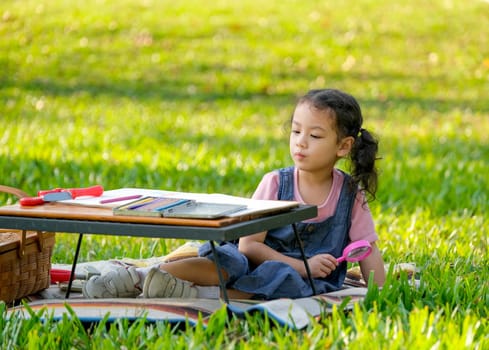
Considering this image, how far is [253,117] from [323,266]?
6.60m

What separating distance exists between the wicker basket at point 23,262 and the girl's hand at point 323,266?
3.69ft

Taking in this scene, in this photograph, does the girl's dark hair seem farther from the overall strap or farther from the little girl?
the overall strap

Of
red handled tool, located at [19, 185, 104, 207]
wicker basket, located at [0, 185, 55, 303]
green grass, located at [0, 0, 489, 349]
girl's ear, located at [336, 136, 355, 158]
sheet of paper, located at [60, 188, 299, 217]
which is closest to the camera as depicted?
green grass, located at [0, 0, 489, 349]

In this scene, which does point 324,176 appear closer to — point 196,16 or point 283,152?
point 283,152

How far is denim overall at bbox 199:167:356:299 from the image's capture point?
4250mm

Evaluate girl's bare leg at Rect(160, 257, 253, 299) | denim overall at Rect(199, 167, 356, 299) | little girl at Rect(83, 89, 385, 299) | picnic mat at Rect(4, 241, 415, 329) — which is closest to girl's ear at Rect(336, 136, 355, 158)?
little girl at Rect(83, 89, 385, 299)

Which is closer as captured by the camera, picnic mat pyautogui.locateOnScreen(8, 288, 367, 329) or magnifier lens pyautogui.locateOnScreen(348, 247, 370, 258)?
picnic mat pyautogui.locateOnScreen(8, 288, 367, 329)

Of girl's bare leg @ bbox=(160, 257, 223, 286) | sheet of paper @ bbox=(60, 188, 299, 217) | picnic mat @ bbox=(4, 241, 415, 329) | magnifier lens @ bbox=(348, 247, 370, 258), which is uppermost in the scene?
sheet of paper @ bbox=(60, 188, 299, 217)

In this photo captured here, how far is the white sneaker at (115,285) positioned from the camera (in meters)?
4.19

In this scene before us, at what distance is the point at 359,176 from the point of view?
4578mm

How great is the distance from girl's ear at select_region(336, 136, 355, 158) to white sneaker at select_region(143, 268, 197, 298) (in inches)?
34.7

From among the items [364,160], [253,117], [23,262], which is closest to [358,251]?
[364,160]

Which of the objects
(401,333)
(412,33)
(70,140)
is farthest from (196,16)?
(401,333)

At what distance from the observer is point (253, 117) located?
10.9 meters
